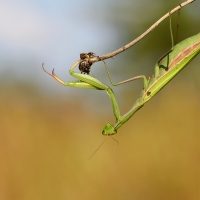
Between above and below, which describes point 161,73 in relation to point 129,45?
below

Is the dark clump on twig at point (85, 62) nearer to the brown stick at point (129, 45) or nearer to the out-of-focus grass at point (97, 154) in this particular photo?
the brown stick at point (129, 45)

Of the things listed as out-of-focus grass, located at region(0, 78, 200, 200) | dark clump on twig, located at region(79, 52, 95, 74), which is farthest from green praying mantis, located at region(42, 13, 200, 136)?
out-of-focus grass, located at region(0, 78, 200, 200)

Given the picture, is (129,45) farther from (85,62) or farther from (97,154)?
(97,154)

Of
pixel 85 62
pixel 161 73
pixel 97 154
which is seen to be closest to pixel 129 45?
pixel 85 62

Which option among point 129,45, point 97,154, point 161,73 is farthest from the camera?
point 97,154

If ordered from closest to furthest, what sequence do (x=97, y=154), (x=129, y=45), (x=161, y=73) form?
(x=129, y=45) → (x=161, y=73) → (x=97, y=154)

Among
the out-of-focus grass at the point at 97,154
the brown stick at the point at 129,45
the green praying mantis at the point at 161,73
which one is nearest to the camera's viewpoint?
the brown stick at the point at 129,45

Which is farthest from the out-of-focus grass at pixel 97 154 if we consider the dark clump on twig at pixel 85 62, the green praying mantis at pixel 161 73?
the dark clump on twig at pixel 85 62

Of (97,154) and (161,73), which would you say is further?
(97,154)

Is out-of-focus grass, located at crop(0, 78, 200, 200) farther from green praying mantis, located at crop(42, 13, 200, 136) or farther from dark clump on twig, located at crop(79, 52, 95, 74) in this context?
dark clump on twig, located at crop(79, 52, 95, 74)
